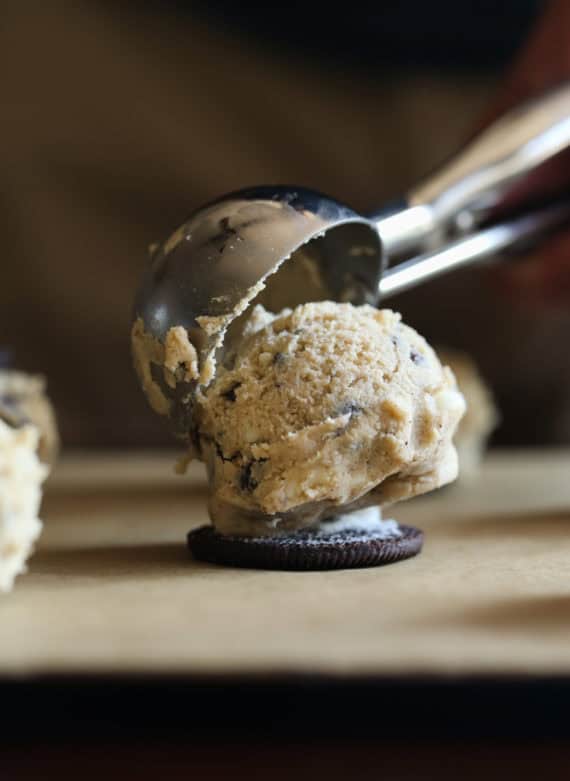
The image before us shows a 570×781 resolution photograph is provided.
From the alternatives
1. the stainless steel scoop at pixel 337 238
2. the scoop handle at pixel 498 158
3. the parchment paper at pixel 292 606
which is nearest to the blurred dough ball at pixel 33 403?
the parchment paper at pixel 292 606

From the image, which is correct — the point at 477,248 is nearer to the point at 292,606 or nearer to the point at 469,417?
the point at 469,417

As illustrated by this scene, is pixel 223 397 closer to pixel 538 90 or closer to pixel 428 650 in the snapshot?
pixel 428 650

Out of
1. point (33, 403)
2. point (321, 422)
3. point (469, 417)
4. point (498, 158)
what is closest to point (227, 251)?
point (321, 422)

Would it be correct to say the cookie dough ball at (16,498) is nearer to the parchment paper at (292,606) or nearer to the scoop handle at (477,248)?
the parchment paper at (292,606)

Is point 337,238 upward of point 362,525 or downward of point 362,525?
upward

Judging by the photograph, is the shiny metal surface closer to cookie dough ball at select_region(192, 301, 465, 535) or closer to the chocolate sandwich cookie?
cookie dough ball at select_region(192, 301, 465, 535)

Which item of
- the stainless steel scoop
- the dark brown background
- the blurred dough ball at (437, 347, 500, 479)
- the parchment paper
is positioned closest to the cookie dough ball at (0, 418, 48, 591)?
the parchment paper

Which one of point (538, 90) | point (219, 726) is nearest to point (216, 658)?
point (219, 726)
